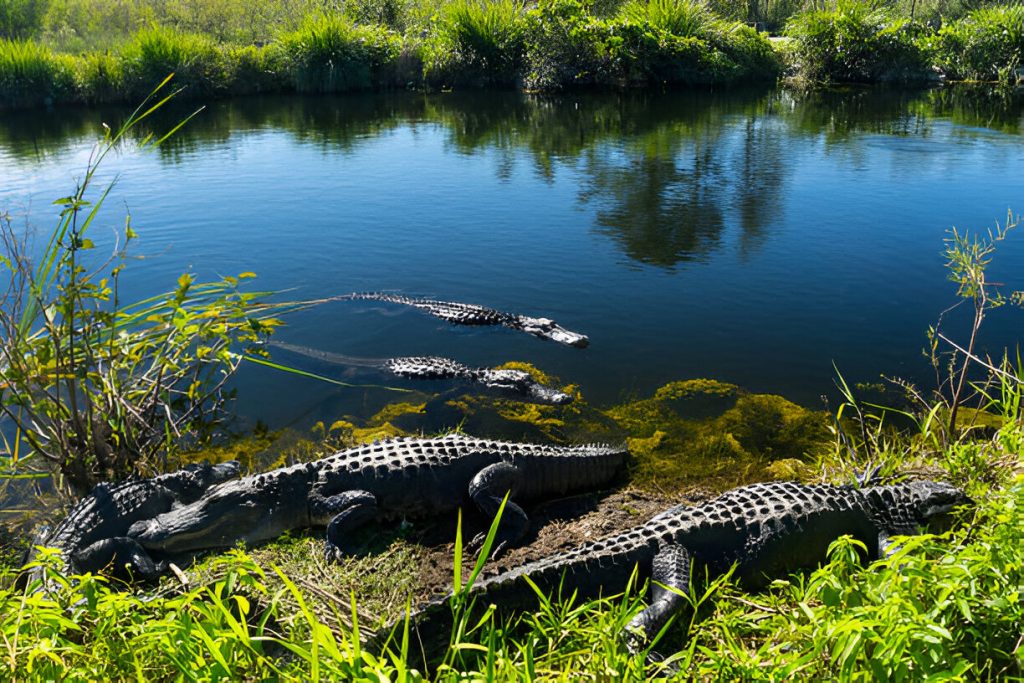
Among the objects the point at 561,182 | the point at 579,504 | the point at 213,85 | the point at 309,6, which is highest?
the point at 309,6

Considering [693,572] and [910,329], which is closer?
[693,572]

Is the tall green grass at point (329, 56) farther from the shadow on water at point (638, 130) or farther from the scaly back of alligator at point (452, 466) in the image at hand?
the scaly back of alligator at point (452, 466)

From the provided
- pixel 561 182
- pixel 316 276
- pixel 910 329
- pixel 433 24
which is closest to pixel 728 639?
pixel 910 329

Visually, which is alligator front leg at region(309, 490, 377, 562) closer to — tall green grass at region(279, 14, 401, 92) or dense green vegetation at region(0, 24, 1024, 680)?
dense green vegetation at region(0, 24, 1024, 680)

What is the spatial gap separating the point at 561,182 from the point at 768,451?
8354 millimetres

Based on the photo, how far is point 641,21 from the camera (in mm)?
24156

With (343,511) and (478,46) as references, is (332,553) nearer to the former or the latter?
(343,511)

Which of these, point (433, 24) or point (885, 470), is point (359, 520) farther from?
point (433, 24)

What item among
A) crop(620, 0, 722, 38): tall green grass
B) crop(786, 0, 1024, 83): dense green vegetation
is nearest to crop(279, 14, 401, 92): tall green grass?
crop(620, 0, 722, 38): tall green grass

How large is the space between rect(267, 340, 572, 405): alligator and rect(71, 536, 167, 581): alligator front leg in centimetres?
291

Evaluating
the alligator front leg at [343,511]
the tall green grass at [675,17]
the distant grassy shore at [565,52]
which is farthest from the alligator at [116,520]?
the tall green grass at [675,17]

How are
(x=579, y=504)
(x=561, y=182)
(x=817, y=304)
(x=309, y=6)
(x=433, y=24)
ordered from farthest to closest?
(x=309, y=6)
(x=433, y=24)
(x=561, y=182)
(x=817, y=304)
(x=579, y=504)

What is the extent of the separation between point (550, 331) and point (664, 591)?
3984 millimetres

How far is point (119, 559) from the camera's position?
3.65m
